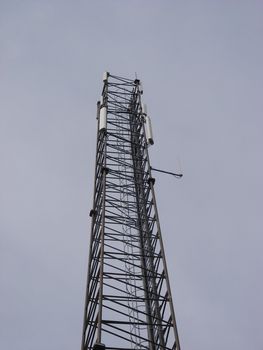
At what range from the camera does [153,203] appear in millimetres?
20188

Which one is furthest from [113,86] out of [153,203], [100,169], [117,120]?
[153,203]

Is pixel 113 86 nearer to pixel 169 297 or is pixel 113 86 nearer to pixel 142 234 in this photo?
pixel 142 234

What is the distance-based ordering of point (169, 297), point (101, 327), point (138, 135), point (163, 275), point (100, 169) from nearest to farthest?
point (101, 327) < point (169, 297) < point (163, 275) < point (100, 169) < point (138, 135)

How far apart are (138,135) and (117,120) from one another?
4.68 ft

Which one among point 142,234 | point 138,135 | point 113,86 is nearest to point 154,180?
point 142,234

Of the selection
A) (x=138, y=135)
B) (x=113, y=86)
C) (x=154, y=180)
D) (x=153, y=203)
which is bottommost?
(x=153, y=203)

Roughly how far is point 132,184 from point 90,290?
5.87m

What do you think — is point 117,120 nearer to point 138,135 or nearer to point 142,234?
point 138,135

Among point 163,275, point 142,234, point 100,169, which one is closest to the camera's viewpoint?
point 163,275

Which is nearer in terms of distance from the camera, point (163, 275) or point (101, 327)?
point (101, 327)

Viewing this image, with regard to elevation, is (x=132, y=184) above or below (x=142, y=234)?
above

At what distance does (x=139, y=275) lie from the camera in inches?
684

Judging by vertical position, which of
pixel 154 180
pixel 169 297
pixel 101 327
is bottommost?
pixel 101 327

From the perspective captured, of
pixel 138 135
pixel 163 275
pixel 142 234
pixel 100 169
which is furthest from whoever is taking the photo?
pixel 138 135
